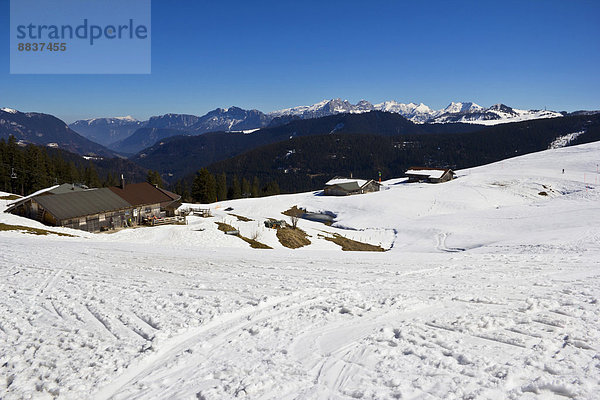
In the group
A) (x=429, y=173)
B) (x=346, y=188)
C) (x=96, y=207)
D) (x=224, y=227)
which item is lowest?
(x=224, y=227)

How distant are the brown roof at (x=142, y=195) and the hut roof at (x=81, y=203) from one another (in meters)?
1.67

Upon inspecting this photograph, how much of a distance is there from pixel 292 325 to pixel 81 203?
36.3 metres

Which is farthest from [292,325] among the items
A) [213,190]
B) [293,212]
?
[213,190]

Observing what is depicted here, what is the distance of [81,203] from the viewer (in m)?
37.6

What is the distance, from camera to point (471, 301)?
1086 centimetres

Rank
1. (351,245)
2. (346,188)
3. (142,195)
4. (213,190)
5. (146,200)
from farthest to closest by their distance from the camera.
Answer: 1. (346,188)
2. (213,190)
3. (142,195)
4. (146,200)
5. (351,245)

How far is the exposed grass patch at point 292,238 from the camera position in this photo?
1460 inches

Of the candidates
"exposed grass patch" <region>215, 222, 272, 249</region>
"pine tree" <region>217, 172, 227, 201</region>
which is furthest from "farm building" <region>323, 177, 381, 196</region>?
"exposed grass patch" <region>215, 222, 272, 249</region>

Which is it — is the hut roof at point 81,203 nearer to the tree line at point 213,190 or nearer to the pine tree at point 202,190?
the pine tree at point 202,190

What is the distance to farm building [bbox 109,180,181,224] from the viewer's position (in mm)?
43094

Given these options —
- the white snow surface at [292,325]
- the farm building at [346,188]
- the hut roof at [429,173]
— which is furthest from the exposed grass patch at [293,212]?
the hut roof at [429,173]

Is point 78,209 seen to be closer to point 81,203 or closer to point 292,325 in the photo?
point 81,203

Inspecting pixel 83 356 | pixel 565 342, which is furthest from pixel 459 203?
pixel 83 356

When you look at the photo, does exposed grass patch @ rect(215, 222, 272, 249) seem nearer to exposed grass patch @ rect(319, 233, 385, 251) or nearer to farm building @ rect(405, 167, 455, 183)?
exposed grass patch @ rect(319, 233, 385, 251)
